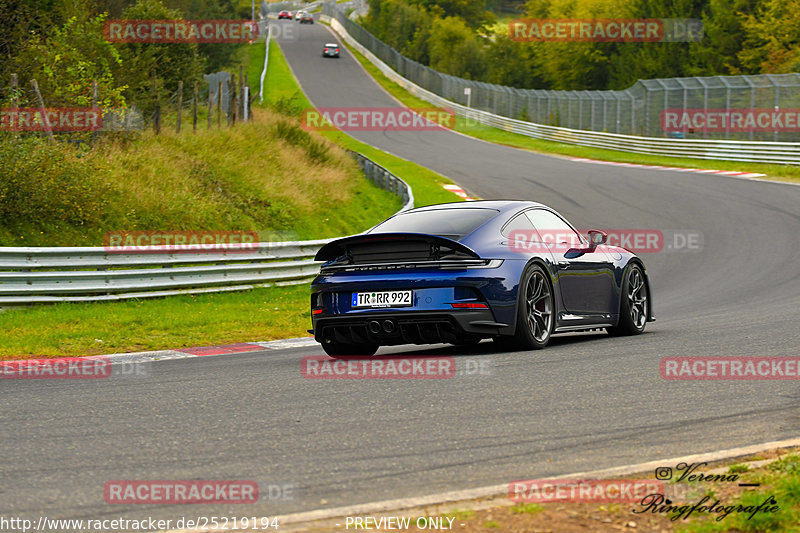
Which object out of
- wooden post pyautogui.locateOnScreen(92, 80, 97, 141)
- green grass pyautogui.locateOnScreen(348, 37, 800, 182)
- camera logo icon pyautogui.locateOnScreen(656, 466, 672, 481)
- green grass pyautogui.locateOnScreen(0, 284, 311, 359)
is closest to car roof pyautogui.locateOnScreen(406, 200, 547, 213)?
green grass pyautogui.locateOnScreen(0, 284, 311, 359)

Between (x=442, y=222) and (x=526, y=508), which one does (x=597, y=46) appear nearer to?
(x=442, y=222)

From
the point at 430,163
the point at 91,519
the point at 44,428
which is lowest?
the point at 430,163

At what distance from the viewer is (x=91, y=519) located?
4.30m

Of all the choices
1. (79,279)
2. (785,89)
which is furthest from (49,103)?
(785,89)

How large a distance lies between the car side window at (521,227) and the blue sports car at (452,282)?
1cm

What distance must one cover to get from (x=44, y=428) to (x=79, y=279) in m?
8.91

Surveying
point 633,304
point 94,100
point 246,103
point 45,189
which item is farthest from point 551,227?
point 246,103

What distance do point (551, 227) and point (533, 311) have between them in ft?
4.09

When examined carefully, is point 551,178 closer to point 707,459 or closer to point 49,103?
point 49,103

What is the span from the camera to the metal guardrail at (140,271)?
14250 millimetres

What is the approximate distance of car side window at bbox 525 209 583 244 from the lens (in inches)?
385

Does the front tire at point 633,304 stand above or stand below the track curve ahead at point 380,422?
below

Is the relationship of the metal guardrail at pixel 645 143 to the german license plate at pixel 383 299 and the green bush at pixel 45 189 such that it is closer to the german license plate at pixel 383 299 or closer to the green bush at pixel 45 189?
the green bush at pixel 45 189

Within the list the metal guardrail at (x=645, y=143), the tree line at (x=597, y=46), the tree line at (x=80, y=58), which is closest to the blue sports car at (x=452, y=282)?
the tree line at (x=80, y=58)
